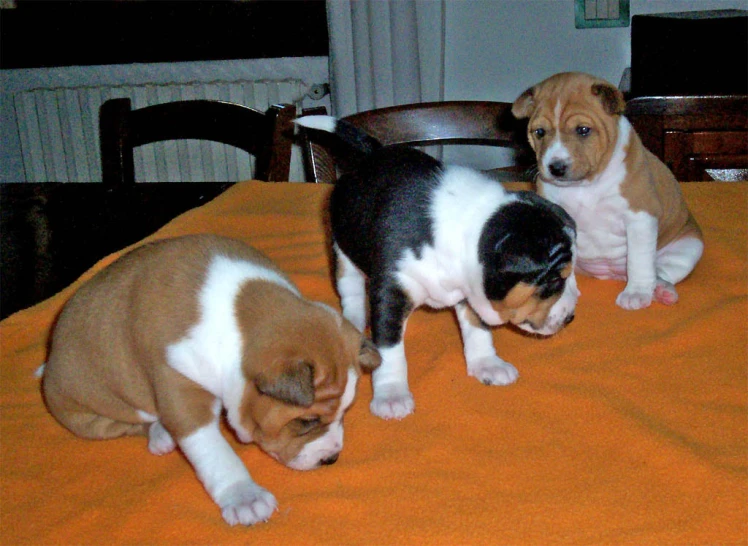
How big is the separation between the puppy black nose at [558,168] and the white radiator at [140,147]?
2496 mm

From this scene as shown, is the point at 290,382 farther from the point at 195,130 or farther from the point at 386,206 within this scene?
the point at 195,130

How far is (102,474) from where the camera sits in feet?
4.24

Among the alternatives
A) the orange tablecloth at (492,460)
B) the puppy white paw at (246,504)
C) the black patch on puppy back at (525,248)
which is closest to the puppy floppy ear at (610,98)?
the orange tablecloth at (492,460)

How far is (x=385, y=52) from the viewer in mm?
3832

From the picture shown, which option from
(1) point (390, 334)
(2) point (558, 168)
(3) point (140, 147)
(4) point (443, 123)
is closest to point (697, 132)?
(4) point (443, 123)

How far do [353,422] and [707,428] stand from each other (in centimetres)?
64

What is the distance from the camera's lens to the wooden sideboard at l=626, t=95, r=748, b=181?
10.3ft

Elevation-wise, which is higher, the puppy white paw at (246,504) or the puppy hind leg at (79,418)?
the puppy hind leg at (79,418)

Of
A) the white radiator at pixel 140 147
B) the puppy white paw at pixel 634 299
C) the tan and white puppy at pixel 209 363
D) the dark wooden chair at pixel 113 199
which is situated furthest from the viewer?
the white radiator at pixel 140 147

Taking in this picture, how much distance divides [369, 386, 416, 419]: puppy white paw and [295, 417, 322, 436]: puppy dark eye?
8.1 inches

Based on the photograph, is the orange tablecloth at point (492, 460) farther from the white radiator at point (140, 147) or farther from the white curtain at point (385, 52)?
the white radiator at point (140, 147)

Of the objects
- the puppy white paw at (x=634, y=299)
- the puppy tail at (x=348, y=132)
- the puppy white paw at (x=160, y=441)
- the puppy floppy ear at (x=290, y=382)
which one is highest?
the puppy tail at (x=348, y=132)

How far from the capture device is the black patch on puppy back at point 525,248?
1.41 m

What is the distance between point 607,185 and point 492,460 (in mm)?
1112
